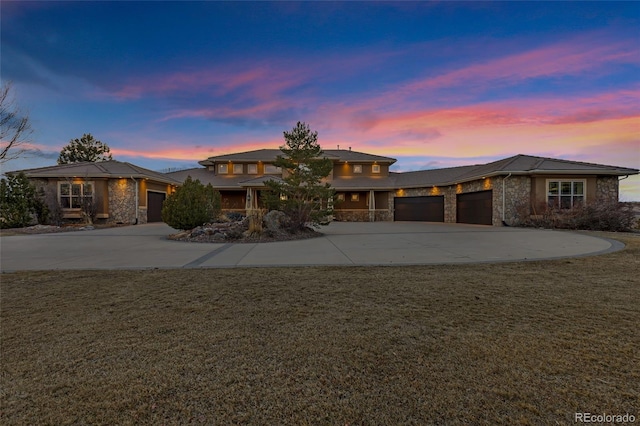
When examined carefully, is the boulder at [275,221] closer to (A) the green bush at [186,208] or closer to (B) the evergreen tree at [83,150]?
(A) the green bush at [186,208]

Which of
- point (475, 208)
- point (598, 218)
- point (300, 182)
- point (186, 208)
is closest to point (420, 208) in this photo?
point (475, 208)

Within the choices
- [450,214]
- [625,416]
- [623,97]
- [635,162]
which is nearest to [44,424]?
[625,416]

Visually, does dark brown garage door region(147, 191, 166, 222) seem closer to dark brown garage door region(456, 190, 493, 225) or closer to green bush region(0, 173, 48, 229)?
green bush region(0, 173, 48, 229)

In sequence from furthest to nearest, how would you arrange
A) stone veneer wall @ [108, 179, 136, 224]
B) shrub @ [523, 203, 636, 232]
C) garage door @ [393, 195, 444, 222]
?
garage door @ [393, 195, 444, 222] → stone veneer wall @ [108, 179, 136, 224] → shrub @ [523, 203, 636, 232]

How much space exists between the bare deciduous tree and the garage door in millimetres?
23861

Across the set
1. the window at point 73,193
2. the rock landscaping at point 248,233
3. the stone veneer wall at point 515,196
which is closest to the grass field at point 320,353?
the rock landscaping at point 248,233

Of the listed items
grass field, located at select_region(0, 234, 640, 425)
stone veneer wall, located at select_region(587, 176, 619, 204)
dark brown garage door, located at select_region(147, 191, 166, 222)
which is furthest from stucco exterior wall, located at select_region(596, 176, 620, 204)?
dark brown garage door, located at select_region(147, 191, 166, 222)

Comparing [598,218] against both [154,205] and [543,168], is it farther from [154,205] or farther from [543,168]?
[154,205]

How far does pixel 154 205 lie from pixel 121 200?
256cm

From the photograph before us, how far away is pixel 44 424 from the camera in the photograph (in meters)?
1.65

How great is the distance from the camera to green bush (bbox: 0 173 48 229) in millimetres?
16234

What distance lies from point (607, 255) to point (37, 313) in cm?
1098

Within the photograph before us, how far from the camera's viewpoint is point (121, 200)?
19.6m

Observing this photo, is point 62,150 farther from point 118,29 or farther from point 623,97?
point 623,97
